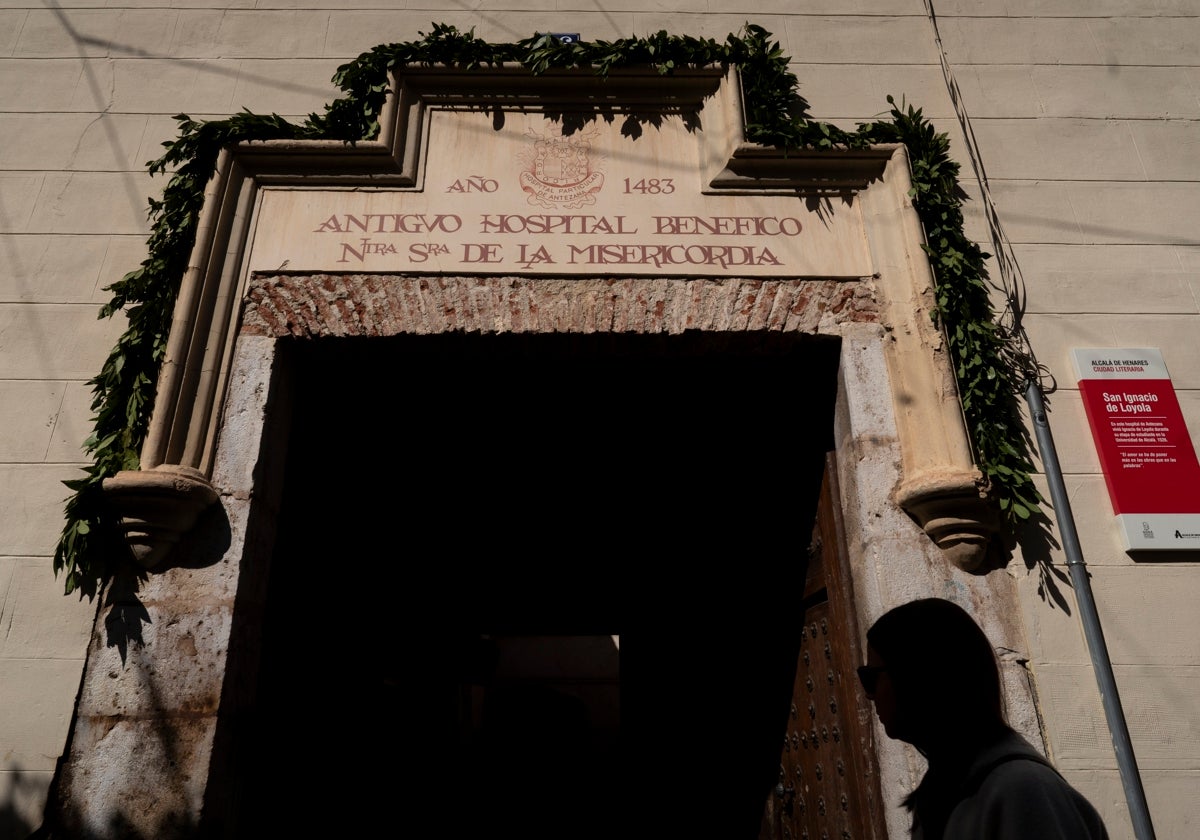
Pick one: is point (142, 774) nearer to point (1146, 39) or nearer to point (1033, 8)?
A: point (1033, 8)

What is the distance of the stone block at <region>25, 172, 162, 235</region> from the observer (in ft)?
12.2

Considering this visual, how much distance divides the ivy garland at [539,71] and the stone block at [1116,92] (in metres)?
0.78

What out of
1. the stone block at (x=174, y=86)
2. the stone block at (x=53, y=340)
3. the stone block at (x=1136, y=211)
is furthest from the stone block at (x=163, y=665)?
the stone block at (x=1136, y=211)

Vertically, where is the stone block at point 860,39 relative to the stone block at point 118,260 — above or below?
above

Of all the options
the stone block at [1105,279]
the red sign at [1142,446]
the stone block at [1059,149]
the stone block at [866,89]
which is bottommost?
the red sign at [1142,446]

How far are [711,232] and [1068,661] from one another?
2185mm

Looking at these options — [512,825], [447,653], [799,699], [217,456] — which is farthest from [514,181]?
[512,825]

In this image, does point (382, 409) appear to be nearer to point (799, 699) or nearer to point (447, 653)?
point (799, 699)

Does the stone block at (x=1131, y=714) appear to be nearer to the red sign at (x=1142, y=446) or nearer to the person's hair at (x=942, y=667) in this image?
the red sign at (x=1142, y=446)

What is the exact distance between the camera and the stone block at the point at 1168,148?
3.90 m

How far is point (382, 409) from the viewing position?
440cm

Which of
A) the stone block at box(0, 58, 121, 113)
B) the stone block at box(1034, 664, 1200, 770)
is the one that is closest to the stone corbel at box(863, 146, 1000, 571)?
the stone block at box(1034, 664, 1200, 770)

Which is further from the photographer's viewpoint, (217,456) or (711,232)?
(711,232)

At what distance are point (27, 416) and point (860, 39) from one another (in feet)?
14.0
